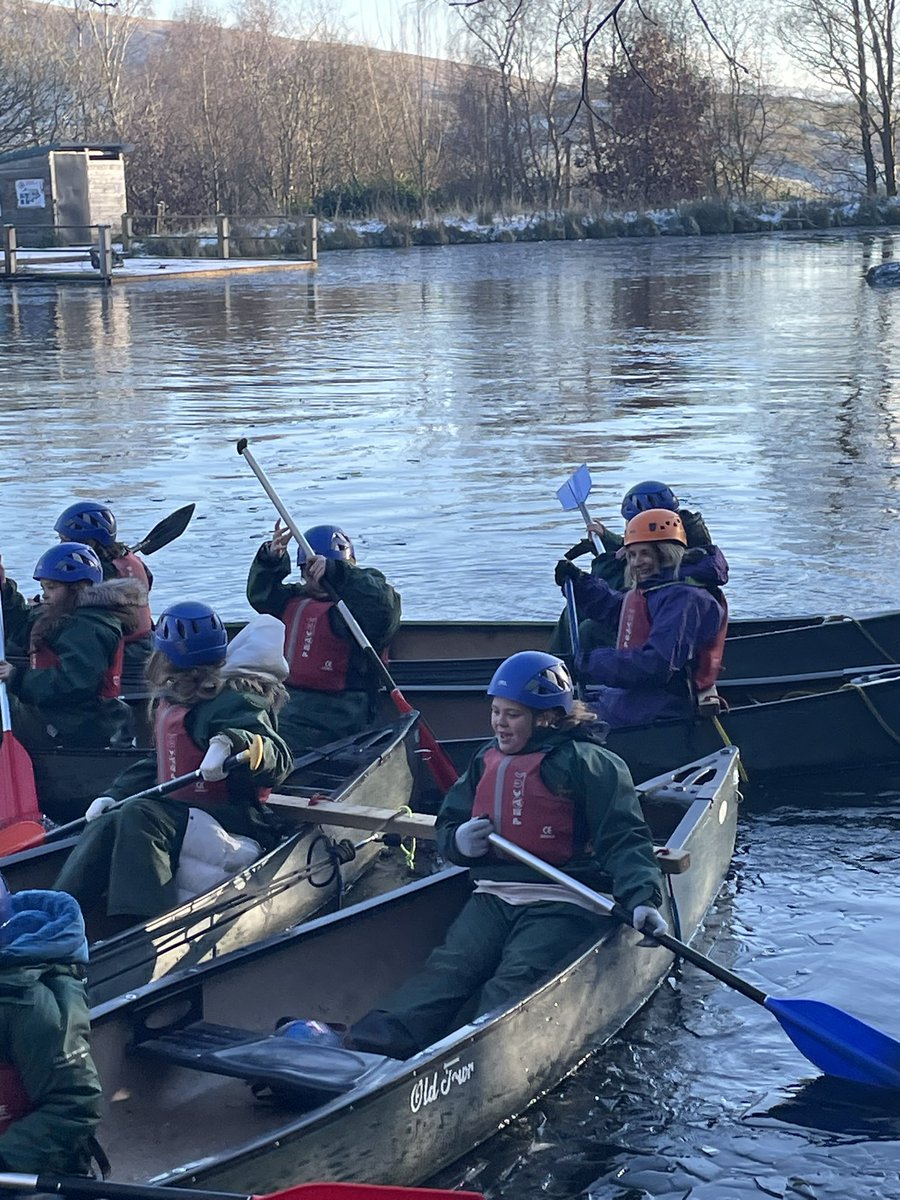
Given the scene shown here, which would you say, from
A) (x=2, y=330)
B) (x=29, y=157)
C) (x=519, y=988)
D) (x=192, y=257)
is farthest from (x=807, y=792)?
(x=192, y=257)

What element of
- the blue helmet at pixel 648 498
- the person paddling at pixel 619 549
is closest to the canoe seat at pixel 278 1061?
the person paddling at pixel 619 549

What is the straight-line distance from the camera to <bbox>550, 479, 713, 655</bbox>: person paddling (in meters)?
9.28

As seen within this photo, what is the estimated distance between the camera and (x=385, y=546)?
47.7ft

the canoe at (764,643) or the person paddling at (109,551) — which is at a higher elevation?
the person paddling at (109,551)

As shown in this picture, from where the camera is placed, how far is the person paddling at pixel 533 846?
5.95m

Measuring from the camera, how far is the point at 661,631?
844cm

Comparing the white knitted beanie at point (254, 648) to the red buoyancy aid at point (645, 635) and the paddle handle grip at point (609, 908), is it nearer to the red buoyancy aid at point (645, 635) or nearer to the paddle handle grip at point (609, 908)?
the paddle handle grip at point (609, 908)

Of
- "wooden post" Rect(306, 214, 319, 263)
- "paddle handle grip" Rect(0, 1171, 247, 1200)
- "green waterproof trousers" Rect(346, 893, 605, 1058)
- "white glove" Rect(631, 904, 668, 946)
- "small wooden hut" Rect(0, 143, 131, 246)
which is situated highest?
"small wooden hut" Rect(0, 143, 131, 246)

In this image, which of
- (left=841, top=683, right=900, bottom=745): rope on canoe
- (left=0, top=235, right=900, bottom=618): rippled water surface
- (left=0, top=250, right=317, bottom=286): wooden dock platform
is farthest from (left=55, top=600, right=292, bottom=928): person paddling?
(left=0, top=250, right=317, bottom=286): wooden dock platform

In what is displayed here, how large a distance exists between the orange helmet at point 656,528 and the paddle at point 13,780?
3158 mm

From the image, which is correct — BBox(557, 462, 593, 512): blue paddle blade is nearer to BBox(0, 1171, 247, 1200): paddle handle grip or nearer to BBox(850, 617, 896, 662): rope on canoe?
BBox(850, 617, 896, 662): rope on canoe

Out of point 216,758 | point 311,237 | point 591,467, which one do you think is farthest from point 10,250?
point 216,758

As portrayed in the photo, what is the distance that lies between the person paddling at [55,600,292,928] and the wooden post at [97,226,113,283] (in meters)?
32.7

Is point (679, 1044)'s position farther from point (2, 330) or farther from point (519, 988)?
point (2, 330)
